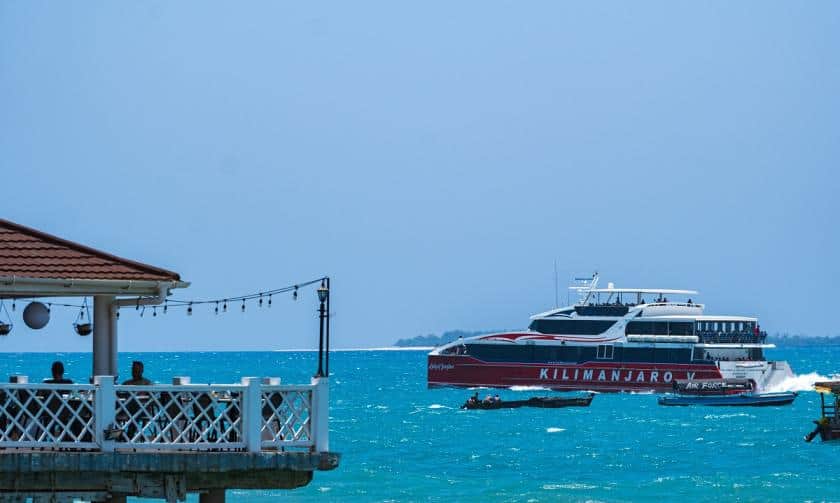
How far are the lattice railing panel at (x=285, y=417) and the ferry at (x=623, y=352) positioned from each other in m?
74.0

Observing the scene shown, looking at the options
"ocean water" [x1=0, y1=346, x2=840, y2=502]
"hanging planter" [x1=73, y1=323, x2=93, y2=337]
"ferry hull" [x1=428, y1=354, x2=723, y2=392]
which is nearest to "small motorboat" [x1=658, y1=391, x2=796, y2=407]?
"ocean water" [x1=0, y1=346, x2=840, y2=502]

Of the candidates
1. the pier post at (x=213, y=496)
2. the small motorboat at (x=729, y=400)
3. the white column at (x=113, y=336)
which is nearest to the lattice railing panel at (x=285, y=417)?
the pier post at (x=213, y=496)

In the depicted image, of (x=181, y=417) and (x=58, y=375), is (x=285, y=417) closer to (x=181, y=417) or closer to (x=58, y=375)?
(x=181, y=417)

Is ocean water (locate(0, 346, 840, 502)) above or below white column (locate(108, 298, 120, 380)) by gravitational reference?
below

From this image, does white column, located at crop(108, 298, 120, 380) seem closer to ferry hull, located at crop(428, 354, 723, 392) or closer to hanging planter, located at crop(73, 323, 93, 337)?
hanging planter, located at crop(73, 323, 93, 337)

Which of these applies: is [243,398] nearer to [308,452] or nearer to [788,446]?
[308,452]

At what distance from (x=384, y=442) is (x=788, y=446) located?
16208 mm

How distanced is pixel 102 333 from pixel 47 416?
1497 millimetres

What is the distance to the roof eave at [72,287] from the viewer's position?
1579 centimetres

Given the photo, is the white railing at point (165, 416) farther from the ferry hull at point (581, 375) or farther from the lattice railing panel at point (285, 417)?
the ferry hull at point (581, 375)

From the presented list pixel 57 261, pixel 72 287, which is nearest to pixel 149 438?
pixel 72 287

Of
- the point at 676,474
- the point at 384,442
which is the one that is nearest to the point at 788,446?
the point at 676,474

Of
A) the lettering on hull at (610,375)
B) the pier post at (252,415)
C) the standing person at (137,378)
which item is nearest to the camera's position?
the pier post at (252,415)

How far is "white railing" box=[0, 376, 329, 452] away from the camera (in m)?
A: 15.2
